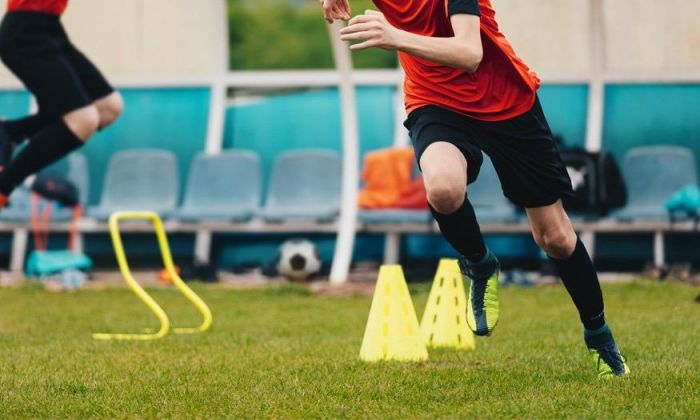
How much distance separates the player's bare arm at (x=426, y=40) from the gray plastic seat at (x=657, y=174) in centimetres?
869

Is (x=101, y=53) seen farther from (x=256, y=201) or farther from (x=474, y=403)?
(x=474, y=403)

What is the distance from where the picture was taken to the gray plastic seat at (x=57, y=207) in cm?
1368

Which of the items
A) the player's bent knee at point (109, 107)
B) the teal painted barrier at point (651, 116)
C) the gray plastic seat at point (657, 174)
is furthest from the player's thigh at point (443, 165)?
the teal painted barrier at point (651, 116)

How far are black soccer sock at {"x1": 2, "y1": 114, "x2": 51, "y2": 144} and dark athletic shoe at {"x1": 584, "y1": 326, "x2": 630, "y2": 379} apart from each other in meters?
4.16

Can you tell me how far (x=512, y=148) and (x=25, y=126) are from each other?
401 cm

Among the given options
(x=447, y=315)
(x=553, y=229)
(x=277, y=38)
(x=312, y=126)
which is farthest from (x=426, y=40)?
(x=277, y=38)

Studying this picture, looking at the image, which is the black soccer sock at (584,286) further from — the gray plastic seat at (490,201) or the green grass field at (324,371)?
the gray plastic seat at (490,201)

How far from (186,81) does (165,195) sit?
1.44 meters

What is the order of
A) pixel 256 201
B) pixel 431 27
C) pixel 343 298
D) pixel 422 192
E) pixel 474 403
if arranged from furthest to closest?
pixel 256 201 → pixel 422 192 → pixel 343 298 → pixel 431 27 → pixel 474 403

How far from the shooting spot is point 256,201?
14.0 m

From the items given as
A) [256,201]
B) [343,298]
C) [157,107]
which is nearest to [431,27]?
[343,298]

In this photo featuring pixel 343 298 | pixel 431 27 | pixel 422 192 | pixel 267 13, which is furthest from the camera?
pixel 267 13

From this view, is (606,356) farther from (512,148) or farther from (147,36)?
(147,36)

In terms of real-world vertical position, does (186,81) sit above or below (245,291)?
above
